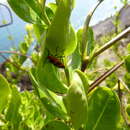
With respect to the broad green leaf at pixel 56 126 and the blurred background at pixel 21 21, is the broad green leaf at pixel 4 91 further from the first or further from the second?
the blurred background at pixel 21 21

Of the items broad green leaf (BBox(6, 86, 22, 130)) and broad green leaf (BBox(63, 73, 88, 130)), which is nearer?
broad green leaf (BBox(63, 73, 88, 130))

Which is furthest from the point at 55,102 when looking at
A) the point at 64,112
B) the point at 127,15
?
the point at 127,15

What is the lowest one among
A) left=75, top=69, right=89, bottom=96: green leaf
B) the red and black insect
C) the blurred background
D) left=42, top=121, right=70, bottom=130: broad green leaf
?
the blurred background

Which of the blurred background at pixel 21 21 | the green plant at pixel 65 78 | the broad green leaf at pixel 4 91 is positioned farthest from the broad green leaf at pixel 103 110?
the blurred background at pixel 21 21

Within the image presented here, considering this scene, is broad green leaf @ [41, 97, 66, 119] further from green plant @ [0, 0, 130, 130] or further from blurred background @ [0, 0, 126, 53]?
blurred background @ [0, 0, 126, 53]

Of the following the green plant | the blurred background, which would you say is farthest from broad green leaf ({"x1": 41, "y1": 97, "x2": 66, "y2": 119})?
the blurred background

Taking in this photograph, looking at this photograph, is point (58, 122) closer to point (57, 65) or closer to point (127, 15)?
point (57, 65)

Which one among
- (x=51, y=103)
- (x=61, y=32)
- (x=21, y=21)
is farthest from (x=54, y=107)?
(x=21, y=21)
